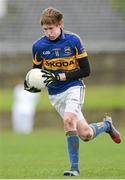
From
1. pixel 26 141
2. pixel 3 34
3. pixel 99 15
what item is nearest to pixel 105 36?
pixel 99 15

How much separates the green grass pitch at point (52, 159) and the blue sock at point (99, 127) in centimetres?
55

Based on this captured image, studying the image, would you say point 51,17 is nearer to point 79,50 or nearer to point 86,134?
point 79,50

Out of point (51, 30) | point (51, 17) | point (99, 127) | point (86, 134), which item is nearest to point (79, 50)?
point (51, 30)

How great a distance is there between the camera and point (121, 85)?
1169 inches

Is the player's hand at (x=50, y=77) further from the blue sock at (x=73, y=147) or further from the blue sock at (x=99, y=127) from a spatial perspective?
the blue sock at (x=99, y=127)

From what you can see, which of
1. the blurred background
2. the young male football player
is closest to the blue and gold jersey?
the young male football player

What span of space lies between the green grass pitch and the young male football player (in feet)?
1.93

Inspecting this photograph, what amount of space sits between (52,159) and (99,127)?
2.72 meters

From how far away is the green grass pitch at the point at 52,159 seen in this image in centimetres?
1124

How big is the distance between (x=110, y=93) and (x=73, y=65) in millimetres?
18722

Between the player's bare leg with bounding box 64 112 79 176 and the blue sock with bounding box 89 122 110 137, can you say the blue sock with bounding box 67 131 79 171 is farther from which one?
the blue sock with bounding box 89 122 110 137

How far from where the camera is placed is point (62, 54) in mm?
11508

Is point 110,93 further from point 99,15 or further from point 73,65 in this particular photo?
point 73,65

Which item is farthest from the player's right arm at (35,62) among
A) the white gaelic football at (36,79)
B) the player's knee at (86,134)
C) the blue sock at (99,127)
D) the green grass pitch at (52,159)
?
the green grass pitch at (52,159)
